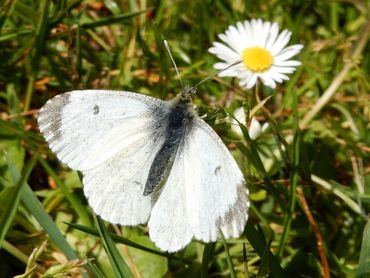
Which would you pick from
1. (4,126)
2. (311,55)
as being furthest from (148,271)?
(311,55)

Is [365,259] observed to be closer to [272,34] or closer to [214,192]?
[214,192]

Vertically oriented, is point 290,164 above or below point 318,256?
above

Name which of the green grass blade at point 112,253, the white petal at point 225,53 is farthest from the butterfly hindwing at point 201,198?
the white petal at point 225,53

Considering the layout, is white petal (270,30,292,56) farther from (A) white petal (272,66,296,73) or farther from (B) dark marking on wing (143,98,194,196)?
(B) dark marking on wing (143,98,194,196)

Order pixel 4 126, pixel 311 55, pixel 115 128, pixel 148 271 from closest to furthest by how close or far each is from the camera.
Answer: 1. pixel 115 128
2. pixel 148 271
3. pixel 4 126
4. pixel 311 55

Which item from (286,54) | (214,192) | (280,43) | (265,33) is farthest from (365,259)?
(265,33)

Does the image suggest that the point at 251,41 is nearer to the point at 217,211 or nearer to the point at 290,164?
the point at 290,164
